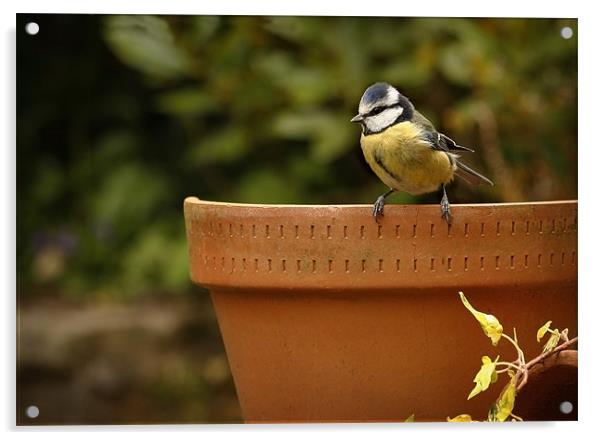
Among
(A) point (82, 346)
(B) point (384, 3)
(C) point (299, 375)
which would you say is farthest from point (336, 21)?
(A) point (82, 346)

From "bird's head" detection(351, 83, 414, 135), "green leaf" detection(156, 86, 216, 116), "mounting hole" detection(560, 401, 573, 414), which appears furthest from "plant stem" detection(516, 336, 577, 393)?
"green leaf" detection(156, 86, 216, 116)

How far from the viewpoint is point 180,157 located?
6.05 feet

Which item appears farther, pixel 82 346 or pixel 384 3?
pixel 82 346

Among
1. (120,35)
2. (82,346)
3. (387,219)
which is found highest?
(120,35)

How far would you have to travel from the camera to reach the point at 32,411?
1.42 m

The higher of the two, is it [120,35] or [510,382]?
[120,35]

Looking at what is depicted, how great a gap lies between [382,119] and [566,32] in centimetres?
32

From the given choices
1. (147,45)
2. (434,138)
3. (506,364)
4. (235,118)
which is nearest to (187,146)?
(235,118)

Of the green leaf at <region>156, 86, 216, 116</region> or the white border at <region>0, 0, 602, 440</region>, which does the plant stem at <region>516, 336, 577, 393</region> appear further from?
the green leaf at <region>156, 86, 216, 116</region>

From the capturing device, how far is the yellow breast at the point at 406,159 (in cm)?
139

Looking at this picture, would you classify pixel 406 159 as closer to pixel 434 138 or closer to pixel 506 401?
pixel 434 138

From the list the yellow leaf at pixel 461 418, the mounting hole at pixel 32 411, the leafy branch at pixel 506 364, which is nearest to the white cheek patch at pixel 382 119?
the leafy branch at pixel 506 364

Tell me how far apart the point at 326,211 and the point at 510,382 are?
0.31m
